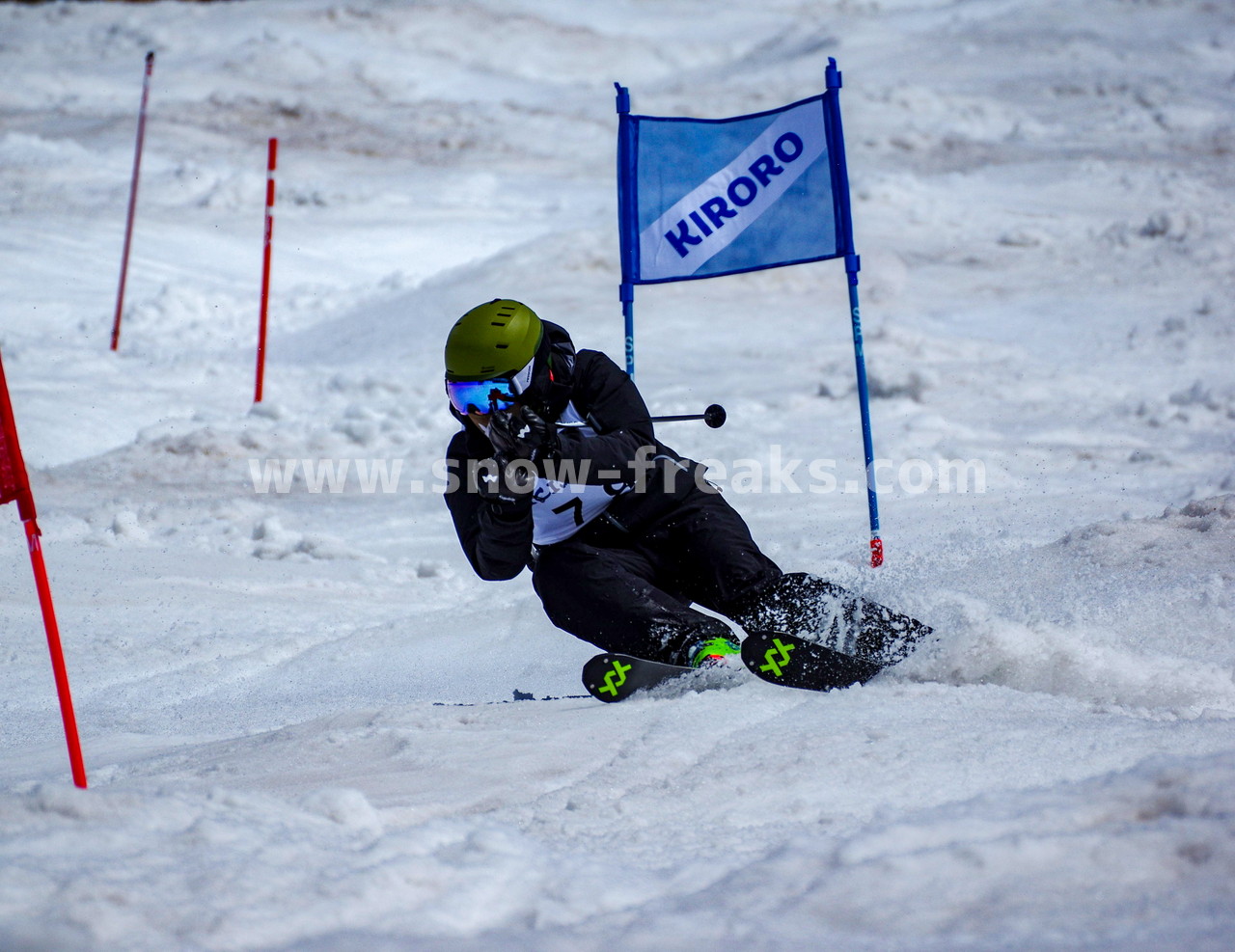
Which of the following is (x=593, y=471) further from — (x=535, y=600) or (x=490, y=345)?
(x=535, y=600)

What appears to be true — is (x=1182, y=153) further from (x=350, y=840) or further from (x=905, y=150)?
(x=350, y=840)

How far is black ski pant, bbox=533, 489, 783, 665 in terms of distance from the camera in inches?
146

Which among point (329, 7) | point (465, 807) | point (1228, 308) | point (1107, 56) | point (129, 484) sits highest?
point (329, 7)

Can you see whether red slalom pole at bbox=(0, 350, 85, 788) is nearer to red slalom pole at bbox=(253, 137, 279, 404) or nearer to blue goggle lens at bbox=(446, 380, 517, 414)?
blue goggle lens at bbox=(446, 380, 517, 414)

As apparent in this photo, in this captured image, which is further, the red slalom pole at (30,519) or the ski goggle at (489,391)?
the ski goggle at (489,391)

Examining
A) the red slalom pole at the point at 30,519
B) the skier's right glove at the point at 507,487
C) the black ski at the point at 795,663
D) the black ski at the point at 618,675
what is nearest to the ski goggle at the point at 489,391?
the skier's right glove at the point at 507,487

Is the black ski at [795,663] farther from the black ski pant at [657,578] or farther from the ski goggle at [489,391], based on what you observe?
the ski goggle at [489,391]

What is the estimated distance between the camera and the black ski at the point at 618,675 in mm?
3541

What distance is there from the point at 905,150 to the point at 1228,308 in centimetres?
941

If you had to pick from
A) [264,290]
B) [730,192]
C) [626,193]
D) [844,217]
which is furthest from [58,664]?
[264,290]

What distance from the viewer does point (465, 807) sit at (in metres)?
2.65

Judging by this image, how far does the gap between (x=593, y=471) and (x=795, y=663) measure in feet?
2.86

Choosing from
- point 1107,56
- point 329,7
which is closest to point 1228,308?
point 1107,56

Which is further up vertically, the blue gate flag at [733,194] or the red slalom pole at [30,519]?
the blue gate flag at [733,194]
